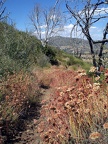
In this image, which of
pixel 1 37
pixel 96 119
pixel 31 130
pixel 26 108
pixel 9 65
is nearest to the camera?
pixel 96 119

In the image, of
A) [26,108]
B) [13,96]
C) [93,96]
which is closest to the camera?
[93,96]

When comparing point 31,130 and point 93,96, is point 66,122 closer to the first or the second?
point 93,96

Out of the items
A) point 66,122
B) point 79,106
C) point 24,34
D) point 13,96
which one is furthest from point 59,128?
point 24,34

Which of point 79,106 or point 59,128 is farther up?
point 79,106

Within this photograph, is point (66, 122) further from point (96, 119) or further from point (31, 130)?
point (31, 130)

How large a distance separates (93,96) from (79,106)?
0.27 metres

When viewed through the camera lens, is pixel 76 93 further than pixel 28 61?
No

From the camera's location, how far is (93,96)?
4.12 metres

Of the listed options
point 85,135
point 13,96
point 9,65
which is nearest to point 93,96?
point 85,135

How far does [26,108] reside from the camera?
7.80 metres

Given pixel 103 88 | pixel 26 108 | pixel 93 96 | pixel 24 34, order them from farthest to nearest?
pixel 24 34 → pixel 26 108 → pixel 103 88 → pixel 93 96

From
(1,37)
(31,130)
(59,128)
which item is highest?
(1,37)

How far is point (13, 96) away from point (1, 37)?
8021 millimetres

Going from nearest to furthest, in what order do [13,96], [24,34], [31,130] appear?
[31,130]
[13,96]
[24,34]
